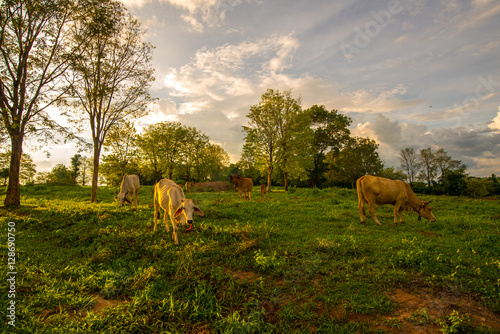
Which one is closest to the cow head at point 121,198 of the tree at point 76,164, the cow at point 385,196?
the cow at point 385,196

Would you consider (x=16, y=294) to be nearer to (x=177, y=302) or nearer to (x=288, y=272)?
(x=177, y=302)

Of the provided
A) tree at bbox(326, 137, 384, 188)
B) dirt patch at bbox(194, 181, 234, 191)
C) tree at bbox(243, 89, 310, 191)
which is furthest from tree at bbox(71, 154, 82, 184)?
tree at bbox(326, 137, 384, 188)

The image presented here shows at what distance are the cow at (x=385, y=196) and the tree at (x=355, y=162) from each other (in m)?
27.5

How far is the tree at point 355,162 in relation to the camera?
37844mm

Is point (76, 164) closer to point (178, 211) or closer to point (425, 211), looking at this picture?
point (178, 211)

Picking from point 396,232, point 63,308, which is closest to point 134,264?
point 63,308

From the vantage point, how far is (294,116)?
3116 centimetres

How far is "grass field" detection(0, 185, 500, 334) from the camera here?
3562 millimetres

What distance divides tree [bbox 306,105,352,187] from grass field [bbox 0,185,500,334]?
38848mm

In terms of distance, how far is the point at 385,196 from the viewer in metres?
9.84

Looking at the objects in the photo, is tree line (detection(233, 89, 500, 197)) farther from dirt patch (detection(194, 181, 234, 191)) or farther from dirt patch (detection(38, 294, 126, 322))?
dirt patch (detection(38, 294, 126, 322))

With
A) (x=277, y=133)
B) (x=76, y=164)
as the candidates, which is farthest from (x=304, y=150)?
(x=76, y=164)

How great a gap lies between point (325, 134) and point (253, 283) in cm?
4425

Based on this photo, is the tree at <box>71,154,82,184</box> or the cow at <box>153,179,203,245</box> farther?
the tree at <box>71,154,82,184</box>
